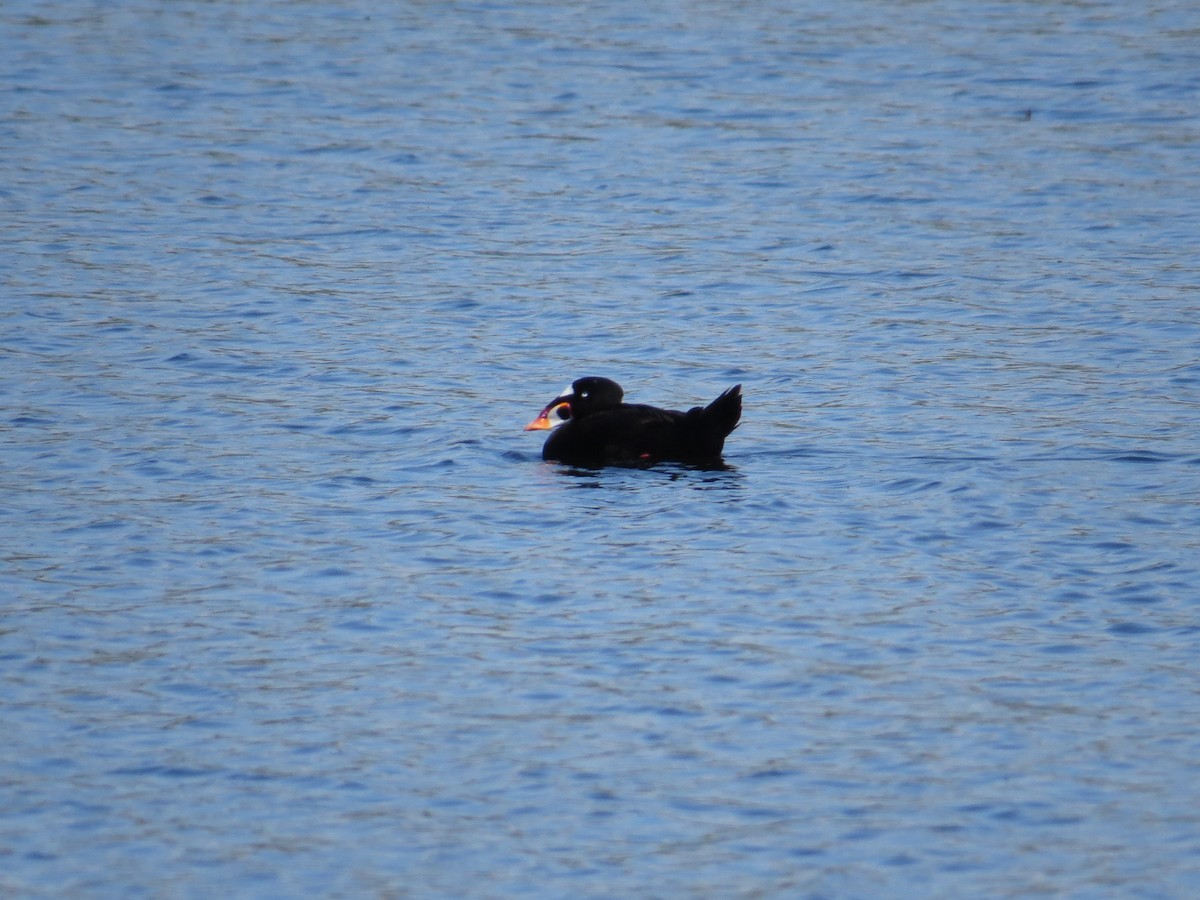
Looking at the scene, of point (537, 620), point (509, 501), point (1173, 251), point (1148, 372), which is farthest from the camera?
point (1173, 251)

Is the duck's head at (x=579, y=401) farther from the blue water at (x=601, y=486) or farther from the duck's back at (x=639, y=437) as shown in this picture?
the blue water at (x=601, y=486)

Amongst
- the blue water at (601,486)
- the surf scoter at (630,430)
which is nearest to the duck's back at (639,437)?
the surf scoter at (630,430)

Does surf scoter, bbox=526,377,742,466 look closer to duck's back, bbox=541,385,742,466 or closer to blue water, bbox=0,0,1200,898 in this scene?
duck's back, bbox=541,385,742,466

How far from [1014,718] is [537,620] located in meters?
2.36

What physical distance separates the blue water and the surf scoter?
18cm

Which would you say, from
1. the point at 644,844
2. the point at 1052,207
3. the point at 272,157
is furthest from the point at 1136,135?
the point at 644,844

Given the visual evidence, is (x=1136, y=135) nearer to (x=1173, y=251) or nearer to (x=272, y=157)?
(x=1173, y=251)

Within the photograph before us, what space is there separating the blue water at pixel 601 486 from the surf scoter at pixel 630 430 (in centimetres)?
18

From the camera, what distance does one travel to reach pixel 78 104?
72.2ft

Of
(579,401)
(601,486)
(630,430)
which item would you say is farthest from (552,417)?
(601,486)

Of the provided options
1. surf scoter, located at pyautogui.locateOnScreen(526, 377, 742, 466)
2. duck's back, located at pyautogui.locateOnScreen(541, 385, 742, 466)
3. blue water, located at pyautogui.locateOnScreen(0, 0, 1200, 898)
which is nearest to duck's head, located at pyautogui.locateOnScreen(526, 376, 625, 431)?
surf scoter, located at pyautogui.locateOnScreen(526, 377, 742, 466)

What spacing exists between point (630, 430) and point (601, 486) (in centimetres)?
49

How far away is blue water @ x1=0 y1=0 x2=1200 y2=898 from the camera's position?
6977 mm

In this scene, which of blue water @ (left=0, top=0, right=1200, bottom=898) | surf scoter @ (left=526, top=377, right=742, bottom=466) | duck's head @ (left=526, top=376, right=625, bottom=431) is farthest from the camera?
duck's head @ (left=526, top=376, right=625, bottom=431)
